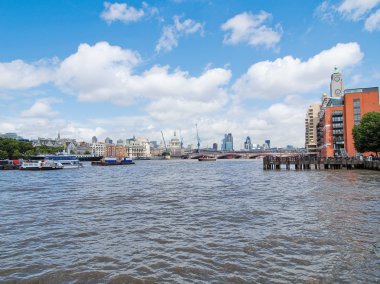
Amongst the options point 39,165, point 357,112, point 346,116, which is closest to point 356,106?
point 357,112

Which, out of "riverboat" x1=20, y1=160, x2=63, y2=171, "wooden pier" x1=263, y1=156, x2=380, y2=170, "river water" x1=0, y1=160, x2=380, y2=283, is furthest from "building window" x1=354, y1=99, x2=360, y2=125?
"riverboat" x1=20, y1=160, x2=63, y2=171

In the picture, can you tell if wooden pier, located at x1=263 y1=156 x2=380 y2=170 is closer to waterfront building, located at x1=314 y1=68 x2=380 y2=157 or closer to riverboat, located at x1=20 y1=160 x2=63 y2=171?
waterfront building, located at x1=314 y1=68 x2=380 y2=157

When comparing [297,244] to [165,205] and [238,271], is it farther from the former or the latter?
[165,205]

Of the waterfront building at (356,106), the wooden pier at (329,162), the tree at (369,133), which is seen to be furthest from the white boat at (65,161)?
the waterfront building at (356,106)

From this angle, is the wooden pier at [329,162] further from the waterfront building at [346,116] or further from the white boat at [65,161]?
the white boat at [65,161]

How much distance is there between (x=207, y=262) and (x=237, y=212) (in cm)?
1101

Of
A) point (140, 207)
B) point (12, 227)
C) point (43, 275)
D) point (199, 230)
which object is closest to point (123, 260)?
point (43, 275)

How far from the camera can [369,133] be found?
257ft

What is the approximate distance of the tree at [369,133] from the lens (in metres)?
77.5

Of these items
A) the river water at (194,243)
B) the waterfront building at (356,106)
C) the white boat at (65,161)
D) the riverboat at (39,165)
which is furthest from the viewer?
the waterfront building at (356,106)

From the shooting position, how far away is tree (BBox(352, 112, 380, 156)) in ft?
254

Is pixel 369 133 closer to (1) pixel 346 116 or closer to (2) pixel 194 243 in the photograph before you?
(1) pixel 346 116

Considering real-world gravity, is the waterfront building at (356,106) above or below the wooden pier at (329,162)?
above

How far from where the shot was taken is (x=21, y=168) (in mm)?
103938
